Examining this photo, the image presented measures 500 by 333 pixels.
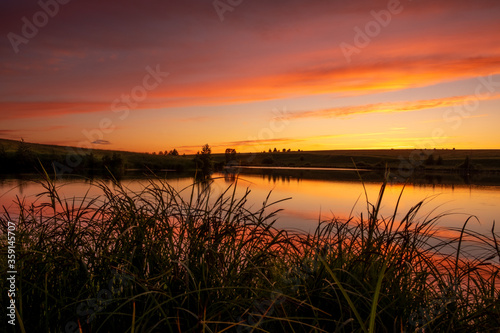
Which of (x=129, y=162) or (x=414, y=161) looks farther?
(x=414, y=161)

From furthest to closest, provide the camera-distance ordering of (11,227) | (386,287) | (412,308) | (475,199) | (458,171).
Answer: (458,171), (475,199), (11,227), (386,287), (412,308)

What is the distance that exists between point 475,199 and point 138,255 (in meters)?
26.2

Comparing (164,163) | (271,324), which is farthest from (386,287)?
(164,163)

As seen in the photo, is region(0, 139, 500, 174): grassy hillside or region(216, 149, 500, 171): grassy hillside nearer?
region(0, 139, 500, 174): grassy hillside

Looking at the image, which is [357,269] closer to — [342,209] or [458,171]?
[342,209]

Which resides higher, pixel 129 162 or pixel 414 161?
pixel 414 161

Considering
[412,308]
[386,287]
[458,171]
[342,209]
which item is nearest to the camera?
[412,308]

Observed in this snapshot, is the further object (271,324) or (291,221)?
(291,221)

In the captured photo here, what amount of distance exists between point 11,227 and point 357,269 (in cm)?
334

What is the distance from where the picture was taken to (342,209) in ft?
62.1

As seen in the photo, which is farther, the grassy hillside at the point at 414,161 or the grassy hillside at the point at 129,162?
the grassy hillside at the point at 414,161

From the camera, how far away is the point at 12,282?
2559 millimetres

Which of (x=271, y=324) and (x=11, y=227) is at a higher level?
(x=11, y=227)

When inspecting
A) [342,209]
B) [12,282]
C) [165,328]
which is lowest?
[342,209]
